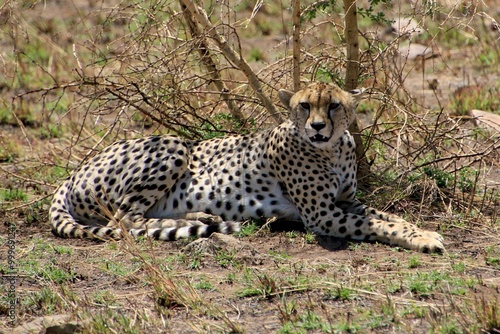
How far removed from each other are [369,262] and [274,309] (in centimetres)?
99

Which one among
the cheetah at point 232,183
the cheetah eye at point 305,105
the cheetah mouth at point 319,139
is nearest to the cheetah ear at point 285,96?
the cheetah at point 232,183

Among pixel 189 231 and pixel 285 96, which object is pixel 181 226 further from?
pixel 285 96

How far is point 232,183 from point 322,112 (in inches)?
40.5

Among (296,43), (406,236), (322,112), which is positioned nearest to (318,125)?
(322,112)

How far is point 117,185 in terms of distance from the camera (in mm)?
6859

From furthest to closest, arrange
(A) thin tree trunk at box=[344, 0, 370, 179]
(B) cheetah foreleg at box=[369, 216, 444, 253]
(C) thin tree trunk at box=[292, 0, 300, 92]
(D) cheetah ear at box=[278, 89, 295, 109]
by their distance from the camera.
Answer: (A) thin tree trunk at box=[344, 0, 370, 179], (C) thin tree trunk at box=[292, 0, 300, 92], (D) cheetah ear at box=[278, 89, 295, 109], (B) cheetah foreleg at box=[369, 216, 444, 253]

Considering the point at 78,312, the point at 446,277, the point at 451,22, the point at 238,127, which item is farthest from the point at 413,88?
the point at 78,312

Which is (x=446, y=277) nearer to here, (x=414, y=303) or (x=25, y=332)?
(x=414, y=303)

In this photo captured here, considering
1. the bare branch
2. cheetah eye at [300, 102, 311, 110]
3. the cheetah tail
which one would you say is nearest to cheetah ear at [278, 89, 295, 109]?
cheetah eye at [300, 102, 311, 110]

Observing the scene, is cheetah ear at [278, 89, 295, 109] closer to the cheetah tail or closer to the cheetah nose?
the cheetah nose

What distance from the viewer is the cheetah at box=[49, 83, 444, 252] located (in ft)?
20.7

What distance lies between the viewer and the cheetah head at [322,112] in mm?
6168

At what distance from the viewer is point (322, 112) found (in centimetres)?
617

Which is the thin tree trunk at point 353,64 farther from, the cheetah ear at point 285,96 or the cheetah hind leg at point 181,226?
the cheetah hind leg at point 181,226
